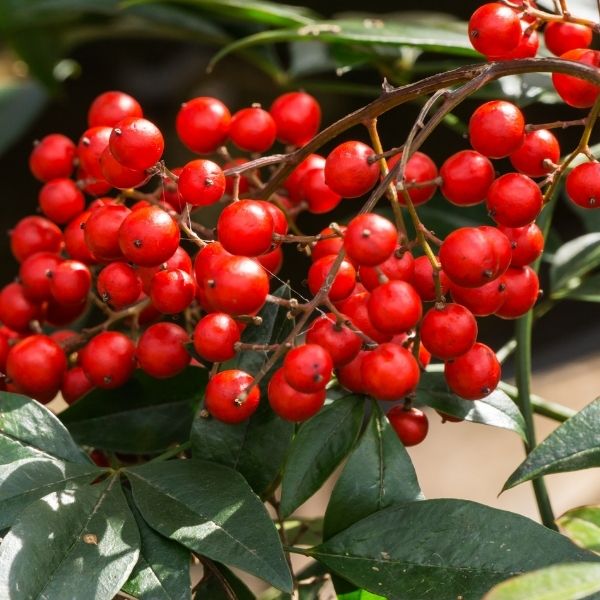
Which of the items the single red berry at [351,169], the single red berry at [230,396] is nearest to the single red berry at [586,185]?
the single red berry at [351,169]

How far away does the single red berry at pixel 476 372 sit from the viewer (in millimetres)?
536

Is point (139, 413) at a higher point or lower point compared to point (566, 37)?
lower

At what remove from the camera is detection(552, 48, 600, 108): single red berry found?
0.54 metres

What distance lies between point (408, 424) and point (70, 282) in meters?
0.24

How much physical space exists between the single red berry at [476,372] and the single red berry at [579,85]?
0.51ft

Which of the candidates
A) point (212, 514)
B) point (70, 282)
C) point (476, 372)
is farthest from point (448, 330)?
point (70, 282)

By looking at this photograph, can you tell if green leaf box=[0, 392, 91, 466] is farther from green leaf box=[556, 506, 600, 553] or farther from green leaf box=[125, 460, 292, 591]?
green leaf box=[556, 506, 600, 553]

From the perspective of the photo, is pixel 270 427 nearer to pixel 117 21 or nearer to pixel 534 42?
pixel 534 42

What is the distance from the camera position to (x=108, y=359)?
605mm

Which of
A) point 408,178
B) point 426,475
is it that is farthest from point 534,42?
point 426,475

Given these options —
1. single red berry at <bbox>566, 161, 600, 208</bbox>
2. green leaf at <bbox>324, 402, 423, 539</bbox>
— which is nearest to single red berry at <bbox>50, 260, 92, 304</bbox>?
green leaf at <bbox>324, 402, 423, 539</bbox>

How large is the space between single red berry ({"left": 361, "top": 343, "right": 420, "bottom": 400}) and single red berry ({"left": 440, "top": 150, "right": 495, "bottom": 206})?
99mm

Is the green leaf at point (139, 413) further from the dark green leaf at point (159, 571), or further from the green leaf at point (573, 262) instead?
the green leaf at point (573, 262)

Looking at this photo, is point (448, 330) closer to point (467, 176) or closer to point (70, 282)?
point (467, 176)
